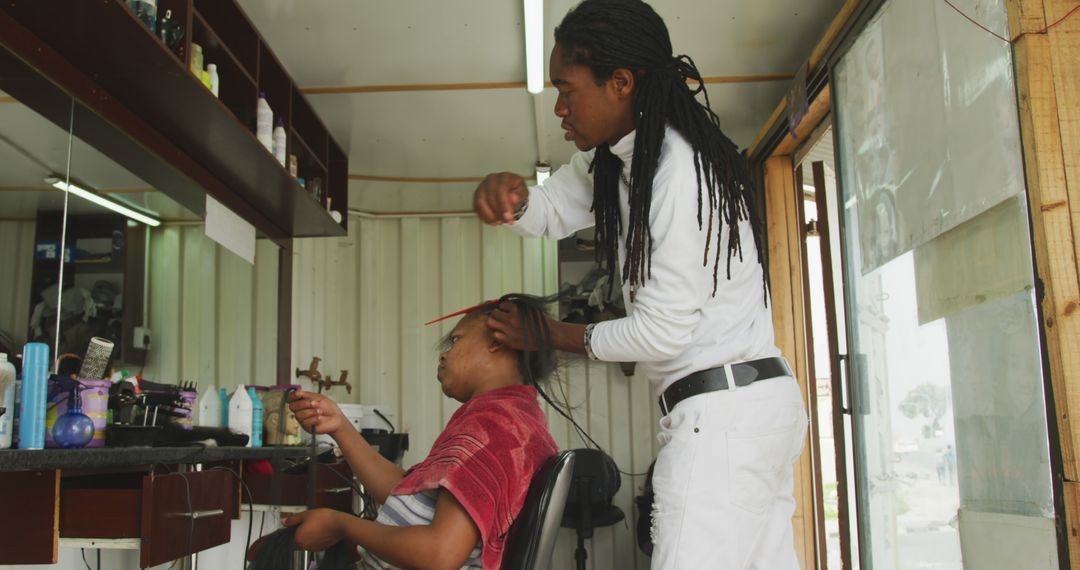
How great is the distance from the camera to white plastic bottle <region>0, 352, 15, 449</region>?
189 centimetres

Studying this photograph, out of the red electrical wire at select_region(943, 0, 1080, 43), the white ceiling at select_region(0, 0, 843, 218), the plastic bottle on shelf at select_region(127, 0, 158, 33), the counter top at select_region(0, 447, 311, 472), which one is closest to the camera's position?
the counter top at select_region(0, 447, 311, 472)

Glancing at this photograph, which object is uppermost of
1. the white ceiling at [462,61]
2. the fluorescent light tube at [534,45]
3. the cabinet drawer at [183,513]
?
the white ceiling at [462,61]

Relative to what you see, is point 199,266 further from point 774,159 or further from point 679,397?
point 774,159

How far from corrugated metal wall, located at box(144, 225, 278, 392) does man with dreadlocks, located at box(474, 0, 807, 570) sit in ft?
5.66

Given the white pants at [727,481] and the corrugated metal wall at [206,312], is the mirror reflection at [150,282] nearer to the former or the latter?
the corrugated metal wall at [206,312]

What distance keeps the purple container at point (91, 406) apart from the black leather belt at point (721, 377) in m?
1.43

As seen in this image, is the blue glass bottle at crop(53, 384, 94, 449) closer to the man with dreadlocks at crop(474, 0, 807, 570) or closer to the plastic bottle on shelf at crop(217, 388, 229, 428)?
the man with dreadlocks at crop(474, 0, 807, 570)

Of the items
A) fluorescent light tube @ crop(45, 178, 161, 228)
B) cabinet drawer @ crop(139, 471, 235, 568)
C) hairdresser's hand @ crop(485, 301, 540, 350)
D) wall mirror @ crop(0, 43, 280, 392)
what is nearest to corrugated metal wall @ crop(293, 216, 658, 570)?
wall mirror @ crop(0, 43, 280, 392)

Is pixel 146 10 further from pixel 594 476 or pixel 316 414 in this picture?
pixel 594 476

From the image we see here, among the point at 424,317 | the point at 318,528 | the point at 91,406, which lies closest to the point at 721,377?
the point at 318,528

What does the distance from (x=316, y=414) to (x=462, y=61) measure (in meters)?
2.30

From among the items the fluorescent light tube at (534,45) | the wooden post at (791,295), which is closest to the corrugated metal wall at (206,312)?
the fluorescent light tube at (534,45)

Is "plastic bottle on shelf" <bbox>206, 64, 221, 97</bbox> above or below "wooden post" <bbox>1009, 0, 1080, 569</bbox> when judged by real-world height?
above

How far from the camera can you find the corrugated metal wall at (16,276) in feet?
7.23
